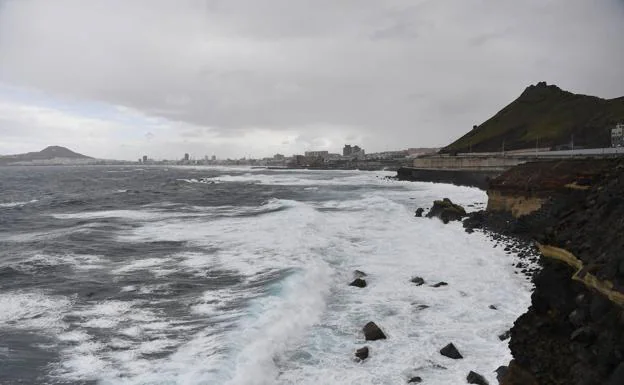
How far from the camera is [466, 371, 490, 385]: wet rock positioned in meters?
8.77

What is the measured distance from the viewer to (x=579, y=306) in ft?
25.5

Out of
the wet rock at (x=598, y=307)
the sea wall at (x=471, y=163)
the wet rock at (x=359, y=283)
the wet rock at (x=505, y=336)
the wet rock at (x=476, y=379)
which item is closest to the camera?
the wet rock at (x=598, y=307)

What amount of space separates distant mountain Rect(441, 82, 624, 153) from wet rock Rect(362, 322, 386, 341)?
67.6 m

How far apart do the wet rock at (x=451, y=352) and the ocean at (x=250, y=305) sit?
0.18 metres

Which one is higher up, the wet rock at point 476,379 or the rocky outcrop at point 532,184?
the rocky outcrop at point 532,184

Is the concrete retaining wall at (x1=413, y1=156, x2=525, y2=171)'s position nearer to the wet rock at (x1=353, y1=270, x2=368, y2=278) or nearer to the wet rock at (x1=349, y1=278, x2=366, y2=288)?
the wet rock at (x1=353, y1=270, x2=368, y2=278)

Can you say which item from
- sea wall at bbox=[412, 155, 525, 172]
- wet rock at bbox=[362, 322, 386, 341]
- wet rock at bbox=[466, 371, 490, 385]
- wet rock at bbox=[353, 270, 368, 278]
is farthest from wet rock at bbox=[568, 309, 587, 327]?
sea wall at bbox=[412, 155, 525, 172]

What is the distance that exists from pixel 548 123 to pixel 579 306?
9080 centimetres

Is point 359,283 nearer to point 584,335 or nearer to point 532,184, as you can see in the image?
point 584,335

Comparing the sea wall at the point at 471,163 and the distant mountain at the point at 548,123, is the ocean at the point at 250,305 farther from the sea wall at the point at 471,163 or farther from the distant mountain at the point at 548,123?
the distant mountain at the point at 548,123

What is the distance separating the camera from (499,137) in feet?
311

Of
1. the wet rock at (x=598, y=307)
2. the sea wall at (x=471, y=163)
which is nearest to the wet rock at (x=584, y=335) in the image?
the wet rock at (x=598, y=307)

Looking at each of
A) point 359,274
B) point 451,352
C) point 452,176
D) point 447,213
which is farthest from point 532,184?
point 452,176

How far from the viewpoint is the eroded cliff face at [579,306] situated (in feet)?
21.3
